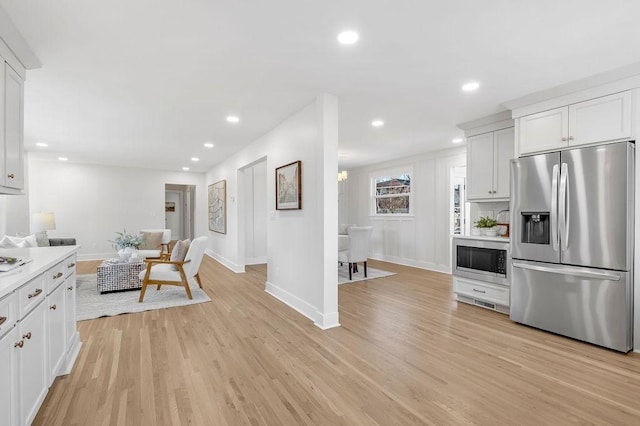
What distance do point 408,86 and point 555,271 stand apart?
239cm

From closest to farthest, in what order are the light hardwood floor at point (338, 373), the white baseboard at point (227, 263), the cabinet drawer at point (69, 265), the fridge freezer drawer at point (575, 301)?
the light hardwood floor at point (338, 373) < the cabinet drawer at point (69, 265) < the fridge freezer drawer at point (575, 301) < the white baseboard at point (227, 263)

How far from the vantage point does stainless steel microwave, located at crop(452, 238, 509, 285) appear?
3748 millimetres

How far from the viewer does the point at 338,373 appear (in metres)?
A: 2.40

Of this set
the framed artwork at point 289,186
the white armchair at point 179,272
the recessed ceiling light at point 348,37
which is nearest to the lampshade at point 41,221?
the white armchair at point 179,272

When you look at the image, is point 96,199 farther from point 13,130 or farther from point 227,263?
point 13,130

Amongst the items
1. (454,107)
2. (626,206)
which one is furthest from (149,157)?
(626,206)

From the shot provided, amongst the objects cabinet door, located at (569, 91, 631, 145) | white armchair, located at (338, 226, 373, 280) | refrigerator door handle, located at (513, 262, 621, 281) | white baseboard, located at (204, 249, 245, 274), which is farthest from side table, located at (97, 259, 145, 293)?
cabinet door, located at (569, 91, 631, 145)

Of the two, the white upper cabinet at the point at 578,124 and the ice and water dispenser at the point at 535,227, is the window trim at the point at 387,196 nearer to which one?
the white upper cabinet at the point at 578,124

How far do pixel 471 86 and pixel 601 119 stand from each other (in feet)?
3.97

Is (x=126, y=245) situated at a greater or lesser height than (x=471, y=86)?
lesser

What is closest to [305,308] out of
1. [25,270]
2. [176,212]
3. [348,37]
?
A: [25,270]

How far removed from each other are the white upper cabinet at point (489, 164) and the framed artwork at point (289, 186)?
8.16ft

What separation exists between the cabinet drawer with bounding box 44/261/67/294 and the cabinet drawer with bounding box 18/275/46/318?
0.38 ft

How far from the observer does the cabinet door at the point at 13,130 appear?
2240 millimetres
